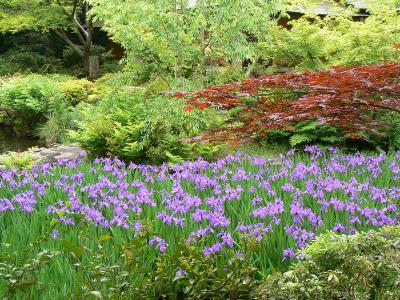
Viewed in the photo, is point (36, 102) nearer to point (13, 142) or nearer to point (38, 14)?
point (13, 142)

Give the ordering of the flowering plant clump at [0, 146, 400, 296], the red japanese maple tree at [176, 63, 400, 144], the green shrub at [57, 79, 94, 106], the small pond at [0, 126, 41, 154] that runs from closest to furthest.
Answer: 1. the flowering plant clump at [0, 146, 400, 296]
2. the red japanese maple tree at [176, 63, 400, 144]
3. the small pond at [0, 126, 41, 154]
4. the green shrub at [57, 79, 94, 106]

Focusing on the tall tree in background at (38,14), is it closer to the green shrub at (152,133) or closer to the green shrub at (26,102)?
the green shrub at (26,102)

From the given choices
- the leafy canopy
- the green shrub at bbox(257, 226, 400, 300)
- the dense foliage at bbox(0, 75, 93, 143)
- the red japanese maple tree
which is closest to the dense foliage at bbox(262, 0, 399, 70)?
the red japanese maple tree

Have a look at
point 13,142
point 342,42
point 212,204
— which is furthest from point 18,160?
point 13,142

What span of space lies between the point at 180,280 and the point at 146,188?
171cm

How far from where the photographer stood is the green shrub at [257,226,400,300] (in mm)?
2383

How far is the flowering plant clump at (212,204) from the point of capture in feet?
10.9

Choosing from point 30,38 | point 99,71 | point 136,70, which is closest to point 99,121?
point 136,70

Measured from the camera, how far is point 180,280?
9.12 feet

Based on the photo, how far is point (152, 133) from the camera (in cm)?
775

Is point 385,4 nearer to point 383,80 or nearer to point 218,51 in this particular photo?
point 218,51

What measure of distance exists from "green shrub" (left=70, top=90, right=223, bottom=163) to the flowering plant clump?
2.33m

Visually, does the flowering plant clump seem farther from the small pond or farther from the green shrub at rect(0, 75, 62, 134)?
the green shrub at rect(0, 75, 62, 134)

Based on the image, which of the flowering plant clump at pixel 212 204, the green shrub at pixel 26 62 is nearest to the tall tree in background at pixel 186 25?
the flowering plant clump at pixel 212 204
